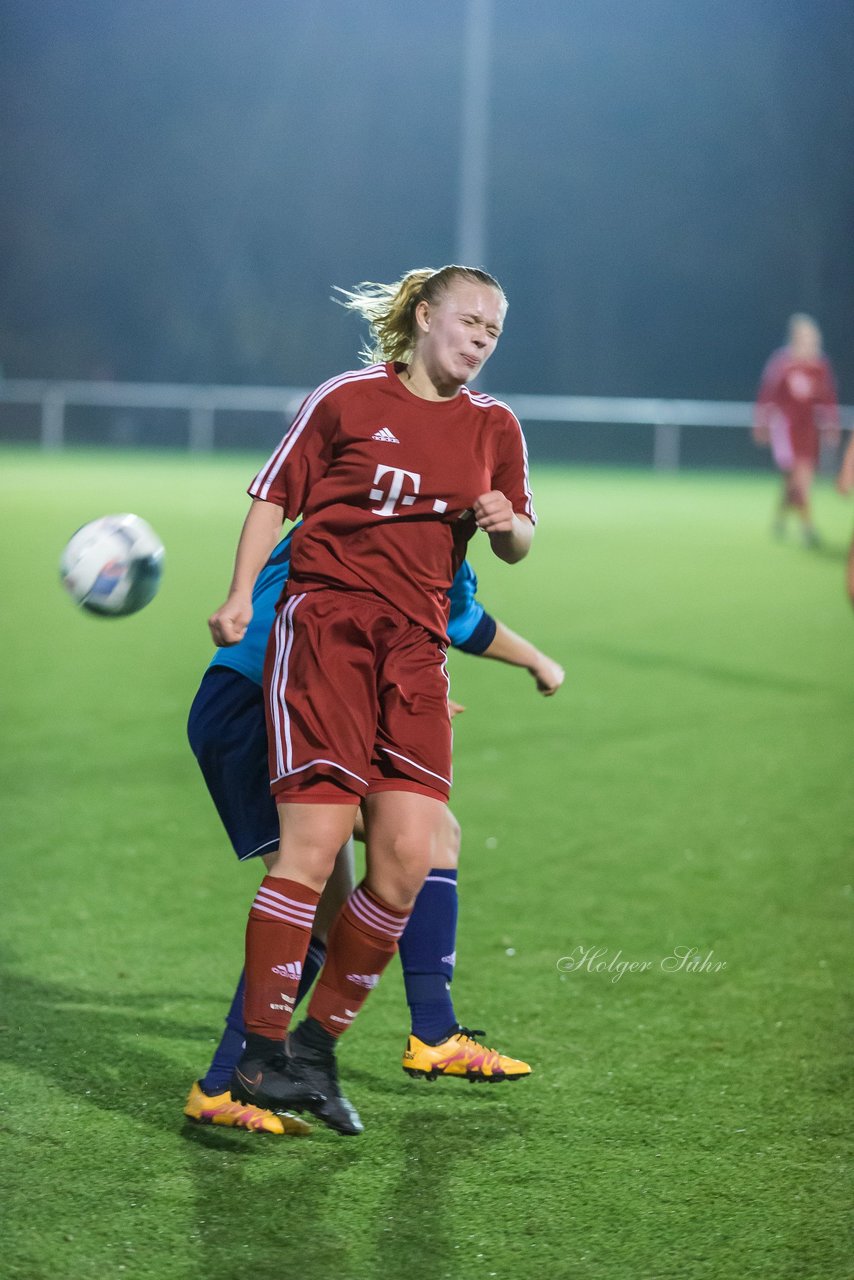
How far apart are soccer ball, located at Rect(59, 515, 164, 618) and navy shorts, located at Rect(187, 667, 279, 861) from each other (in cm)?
50

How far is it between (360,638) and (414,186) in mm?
42872

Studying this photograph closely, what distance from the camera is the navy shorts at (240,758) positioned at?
10.3 feet

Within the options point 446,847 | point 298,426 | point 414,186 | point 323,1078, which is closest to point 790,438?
point 446,847

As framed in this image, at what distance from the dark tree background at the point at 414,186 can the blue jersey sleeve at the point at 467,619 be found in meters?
35.2

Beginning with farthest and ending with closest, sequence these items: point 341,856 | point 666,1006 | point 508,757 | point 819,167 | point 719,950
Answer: point 819,167
point 508,757
point 719,950
point 666,1006
point 341,856

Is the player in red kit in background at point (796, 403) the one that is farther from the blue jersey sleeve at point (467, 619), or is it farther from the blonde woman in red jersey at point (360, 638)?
the blonde woman in red jersey at point (360, 638)

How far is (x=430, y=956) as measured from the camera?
3.32 meters

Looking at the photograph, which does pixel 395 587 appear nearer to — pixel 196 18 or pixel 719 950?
pixel 719 950

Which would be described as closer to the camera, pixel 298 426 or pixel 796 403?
pixel 298 426

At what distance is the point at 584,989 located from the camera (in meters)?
3.98

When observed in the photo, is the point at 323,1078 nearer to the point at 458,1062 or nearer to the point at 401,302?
the point at 458,1062

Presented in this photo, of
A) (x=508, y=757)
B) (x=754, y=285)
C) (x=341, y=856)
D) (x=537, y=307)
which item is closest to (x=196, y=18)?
(x=537, y=307)

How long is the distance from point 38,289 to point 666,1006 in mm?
39885

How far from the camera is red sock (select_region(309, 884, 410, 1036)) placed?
303cm
